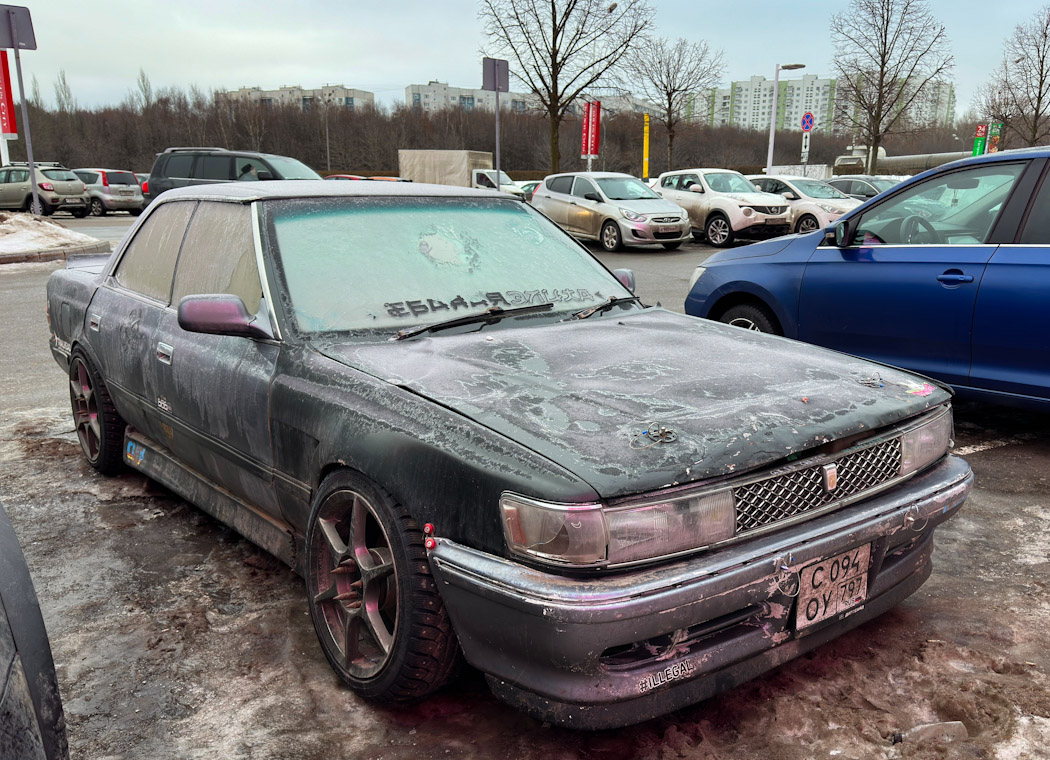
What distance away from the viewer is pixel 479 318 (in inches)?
123

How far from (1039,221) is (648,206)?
12.3 m

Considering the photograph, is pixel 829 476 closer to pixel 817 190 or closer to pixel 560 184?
pixel 560 184

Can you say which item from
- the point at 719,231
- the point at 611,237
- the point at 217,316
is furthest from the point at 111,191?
the point at 217,316

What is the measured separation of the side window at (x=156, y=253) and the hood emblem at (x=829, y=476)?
2.82m

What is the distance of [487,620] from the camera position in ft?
6.84

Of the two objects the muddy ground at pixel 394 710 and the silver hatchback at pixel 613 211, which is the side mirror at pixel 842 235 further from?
the silver hatchback at pixel 613 211

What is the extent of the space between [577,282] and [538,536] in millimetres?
1804

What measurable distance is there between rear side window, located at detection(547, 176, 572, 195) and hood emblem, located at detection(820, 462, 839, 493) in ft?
51.8

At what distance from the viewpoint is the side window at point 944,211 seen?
480 centimetres

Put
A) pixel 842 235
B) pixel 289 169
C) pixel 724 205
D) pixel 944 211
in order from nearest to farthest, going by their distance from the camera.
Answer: pixel 944 211 < pixel 842 235 < pixel 289 169 < pixel 724 205

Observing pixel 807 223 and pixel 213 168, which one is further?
pixel 213 168

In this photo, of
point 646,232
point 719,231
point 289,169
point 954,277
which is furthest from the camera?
point 719,231

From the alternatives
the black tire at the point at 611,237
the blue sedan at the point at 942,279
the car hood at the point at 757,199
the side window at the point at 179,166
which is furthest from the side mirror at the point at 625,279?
the side window at the point at 179,166

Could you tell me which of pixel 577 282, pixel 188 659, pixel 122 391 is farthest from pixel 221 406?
pixel 577 282
